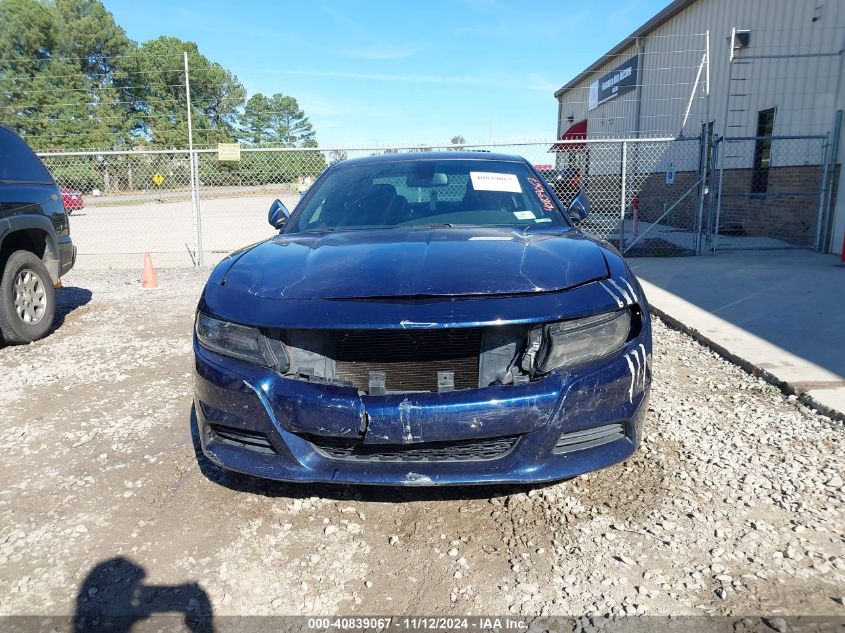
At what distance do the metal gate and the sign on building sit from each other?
6.39m

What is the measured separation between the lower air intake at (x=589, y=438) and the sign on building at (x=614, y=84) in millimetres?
18556

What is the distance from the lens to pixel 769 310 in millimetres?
5844

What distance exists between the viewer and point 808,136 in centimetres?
966

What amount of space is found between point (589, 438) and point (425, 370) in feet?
2.24

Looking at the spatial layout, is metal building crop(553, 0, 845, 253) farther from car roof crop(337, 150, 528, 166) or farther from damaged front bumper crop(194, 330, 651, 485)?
Result: damaged front bumper crop(194, 330, 651, 485)

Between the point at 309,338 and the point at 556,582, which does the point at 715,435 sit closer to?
the point at 556,582

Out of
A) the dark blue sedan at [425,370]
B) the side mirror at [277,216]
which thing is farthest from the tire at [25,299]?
the dark blue sedan at [425,370]

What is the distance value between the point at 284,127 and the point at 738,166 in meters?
55.6

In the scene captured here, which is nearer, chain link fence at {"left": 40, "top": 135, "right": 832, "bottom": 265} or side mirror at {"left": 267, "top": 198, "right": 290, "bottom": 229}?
side mirror at {"left": 267, "top": 198, "right": 290, "bottom": 229}

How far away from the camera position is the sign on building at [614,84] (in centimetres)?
1884

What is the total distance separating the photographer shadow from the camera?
1.95 metres

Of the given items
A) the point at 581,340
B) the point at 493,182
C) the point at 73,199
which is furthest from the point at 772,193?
the point at 73,199

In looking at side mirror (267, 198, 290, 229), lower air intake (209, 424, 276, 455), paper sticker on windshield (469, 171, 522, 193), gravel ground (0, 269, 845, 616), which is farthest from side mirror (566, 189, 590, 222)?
lower air intake (209, 424, 276, 455)

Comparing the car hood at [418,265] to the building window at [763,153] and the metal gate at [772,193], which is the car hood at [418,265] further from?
the building window at [763,153]
